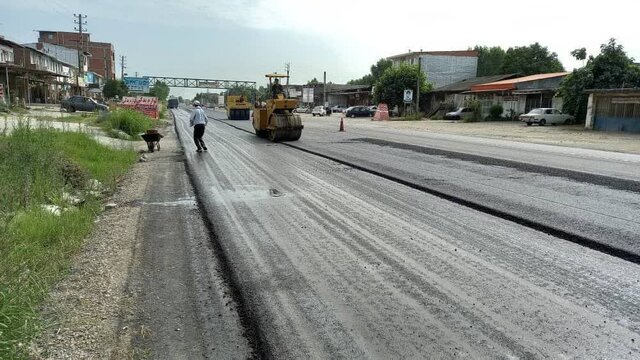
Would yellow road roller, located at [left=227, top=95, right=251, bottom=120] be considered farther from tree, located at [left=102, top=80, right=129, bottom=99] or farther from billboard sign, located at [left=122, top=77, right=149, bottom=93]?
tree, located at [left=102, top=80, right=129, bottom=99]

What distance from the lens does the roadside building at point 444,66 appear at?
80.3m

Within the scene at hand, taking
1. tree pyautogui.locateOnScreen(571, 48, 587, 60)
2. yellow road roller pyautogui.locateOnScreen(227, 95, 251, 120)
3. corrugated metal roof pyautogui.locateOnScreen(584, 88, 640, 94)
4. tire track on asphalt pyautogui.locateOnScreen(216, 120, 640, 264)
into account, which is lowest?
tire track on asphalt pyautogui.locateOnScreen(216, 120, 640, 264)

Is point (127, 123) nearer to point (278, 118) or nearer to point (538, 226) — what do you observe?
point (278, 118)

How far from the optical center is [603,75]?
36531mm

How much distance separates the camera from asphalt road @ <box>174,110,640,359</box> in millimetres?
3611

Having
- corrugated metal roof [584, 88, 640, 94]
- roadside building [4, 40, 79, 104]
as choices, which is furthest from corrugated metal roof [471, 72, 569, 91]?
roadside building [4, 40, 79, 104]

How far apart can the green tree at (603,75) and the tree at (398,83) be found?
23.6 metres

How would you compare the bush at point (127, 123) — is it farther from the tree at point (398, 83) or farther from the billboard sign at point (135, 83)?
the tree at point (398, 83)

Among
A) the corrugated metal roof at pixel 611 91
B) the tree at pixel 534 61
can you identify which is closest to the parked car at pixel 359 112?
the tree at pixel 534 61

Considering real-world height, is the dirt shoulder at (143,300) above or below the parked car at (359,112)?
below

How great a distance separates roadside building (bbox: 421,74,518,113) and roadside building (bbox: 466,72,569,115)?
478 cm

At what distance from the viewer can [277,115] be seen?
2103 cm

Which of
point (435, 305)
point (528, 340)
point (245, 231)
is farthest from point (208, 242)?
point (528, 340)

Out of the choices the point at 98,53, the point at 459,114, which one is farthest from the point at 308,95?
the point at 98,53
